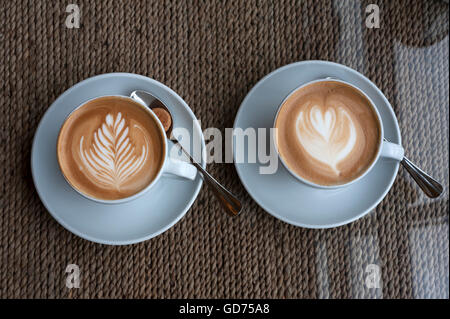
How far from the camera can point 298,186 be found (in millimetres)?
592

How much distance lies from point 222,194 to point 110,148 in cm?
16

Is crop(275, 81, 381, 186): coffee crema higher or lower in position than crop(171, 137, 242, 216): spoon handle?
higher

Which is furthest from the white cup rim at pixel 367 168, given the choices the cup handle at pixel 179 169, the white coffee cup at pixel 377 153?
the cup handle at pixel 179 169

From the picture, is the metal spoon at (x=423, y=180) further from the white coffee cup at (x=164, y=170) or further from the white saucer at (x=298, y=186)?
the white coffee cup at (x=164, y=170)

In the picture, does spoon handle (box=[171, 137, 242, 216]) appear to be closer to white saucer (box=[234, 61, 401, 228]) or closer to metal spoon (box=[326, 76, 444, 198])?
white saucer (box=[234, 61, 401, 228])

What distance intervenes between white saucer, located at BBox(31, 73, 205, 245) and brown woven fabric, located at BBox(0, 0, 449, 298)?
5 centimetres

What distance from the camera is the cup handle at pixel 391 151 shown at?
21.9 inches

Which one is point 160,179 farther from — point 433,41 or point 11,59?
point 433,41

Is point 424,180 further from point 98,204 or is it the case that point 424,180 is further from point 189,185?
point 98,204

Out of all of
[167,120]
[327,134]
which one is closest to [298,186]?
[327,134]

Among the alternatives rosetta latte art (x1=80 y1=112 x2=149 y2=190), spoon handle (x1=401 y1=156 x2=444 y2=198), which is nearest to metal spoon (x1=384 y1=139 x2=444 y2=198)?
spoon handle (x1=401 y1=156 x2=444 y2=198)

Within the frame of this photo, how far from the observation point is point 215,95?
2.09ft

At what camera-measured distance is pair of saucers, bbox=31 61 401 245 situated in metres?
0.57
